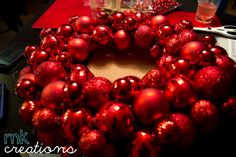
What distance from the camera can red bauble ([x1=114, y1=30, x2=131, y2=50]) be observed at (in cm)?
62

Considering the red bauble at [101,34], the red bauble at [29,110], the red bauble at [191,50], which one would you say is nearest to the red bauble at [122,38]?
the red bauble at [101,34]

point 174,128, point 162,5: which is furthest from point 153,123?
point 162,5

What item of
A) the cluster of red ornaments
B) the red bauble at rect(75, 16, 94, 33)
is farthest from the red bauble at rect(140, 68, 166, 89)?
the red bauble at rect(75, 16, 94, 33)

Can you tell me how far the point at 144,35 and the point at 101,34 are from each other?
10 centimetres

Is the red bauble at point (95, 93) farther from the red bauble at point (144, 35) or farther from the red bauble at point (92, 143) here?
the red bauble at point (144, 35)

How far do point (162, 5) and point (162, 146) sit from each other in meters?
0.63

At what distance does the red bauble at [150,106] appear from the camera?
41 cm

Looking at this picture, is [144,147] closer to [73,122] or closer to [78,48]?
[73,122]

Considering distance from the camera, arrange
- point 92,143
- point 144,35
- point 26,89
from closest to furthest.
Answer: point 92,143 → point 26,89 → point 144,35

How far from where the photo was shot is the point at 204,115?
1.38 feet

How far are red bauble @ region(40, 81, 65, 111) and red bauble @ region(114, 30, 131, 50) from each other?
22 cm

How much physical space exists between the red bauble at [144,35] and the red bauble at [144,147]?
276 mm

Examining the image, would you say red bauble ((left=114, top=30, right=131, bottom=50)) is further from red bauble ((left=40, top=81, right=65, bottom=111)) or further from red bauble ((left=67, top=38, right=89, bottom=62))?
red bauble ((left=40, top=81, right=65, bottom=111))

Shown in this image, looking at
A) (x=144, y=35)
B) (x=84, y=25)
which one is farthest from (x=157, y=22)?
(x=84, y=25)
